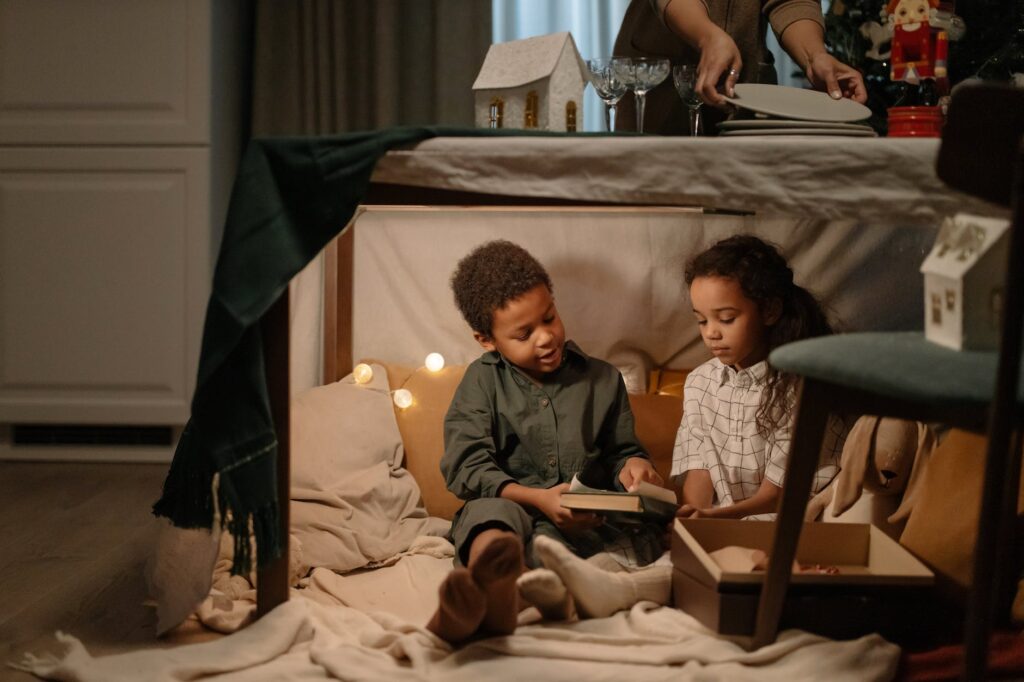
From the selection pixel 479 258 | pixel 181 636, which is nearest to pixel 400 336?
pixel 479 258

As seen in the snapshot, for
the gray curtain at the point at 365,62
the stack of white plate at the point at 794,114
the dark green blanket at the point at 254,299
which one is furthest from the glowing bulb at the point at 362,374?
the gray curtain at the point at 365,62

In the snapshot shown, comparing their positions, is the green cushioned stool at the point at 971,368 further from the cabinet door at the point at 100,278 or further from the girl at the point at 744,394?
the cabinet door at the point at 100,278

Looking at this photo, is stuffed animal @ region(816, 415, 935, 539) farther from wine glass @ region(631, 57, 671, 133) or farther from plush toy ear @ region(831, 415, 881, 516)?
wine glass @ region(631, 57, 671, 133)

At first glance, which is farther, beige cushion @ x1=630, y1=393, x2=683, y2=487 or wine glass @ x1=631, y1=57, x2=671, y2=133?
beige cushion @ x1=630, y1=393, x2=683, y2=487

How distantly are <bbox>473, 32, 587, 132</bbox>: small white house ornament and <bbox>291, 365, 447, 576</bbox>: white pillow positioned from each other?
2.17 ft

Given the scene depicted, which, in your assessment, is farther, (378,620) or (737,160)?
(378,620)

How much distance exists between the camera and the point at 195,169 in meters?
Answer: 3.01

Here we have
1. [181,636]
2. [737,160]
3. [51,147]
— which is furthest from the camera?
[51,147]

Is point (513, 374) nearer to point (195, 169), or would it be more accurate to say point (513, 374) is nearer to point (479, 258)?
point (479, 258)

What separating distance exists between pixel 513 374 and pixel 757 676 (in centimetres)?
75

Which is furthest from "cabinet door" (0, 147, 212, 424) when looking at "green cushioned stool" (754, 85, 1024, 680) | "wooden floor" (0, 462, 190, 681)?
"green cushioned stool" (754, 85, 1024, 680)

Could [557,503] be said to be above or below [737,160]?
below

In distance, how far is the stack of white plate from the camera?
1.49 m

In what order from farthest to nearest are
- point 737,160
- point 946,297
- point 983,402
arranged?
point 737,160, point 946,297, point 983,402
